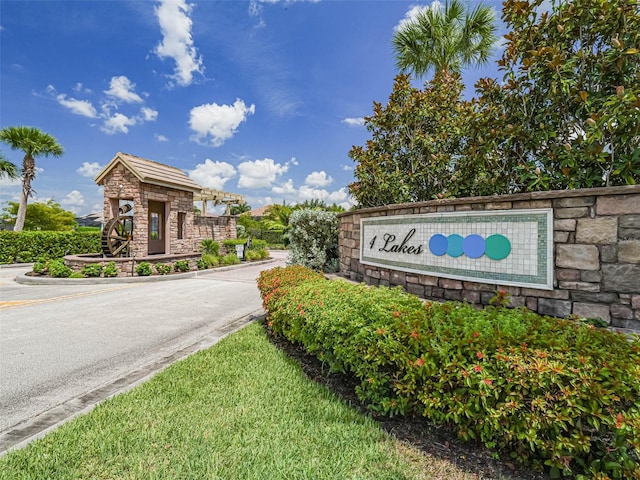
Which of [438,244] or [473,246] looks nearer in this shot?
[473,246]

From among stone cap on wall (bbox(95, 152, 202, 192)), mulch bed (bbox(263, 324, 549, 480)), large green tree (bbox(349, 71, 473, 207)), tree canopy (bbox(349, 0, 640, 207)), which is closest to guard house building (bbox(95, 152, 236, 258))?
stone cap on wall (bbox(95, 152, 202, 192))

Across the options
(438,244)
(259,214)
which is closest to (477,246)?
(438,244)

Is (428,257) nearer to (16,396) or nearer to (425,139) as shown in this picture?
(425,139)

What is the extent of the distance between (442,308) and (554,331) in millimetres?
880

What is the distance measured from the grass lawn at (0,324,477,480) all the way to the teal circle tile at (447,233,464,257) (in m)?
2.49

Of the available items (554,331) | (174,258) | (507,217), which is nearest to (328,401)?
(554,331)

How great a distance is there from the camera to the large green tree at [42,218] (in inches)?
1006

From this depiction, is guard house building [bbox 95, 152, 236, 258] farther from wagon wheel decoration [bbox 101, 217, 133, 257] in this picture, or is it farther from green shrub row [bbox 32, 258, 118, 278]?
green shrub row [bbox 32, 258, 118, 278]

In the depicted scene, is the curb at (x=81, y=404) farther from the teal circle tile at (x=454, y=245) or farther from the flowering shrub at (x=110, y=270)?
the flowering shrub at (x=110, y=270)

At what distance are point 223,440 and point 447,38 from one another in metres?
13.1

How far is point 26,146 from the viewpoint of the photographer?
73.5ft

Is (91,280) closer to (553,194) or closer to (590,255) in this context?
(553,194)

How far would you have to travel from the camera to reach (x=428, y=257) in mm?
4777

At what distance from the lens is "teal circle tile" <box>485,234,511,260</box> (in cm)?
393
